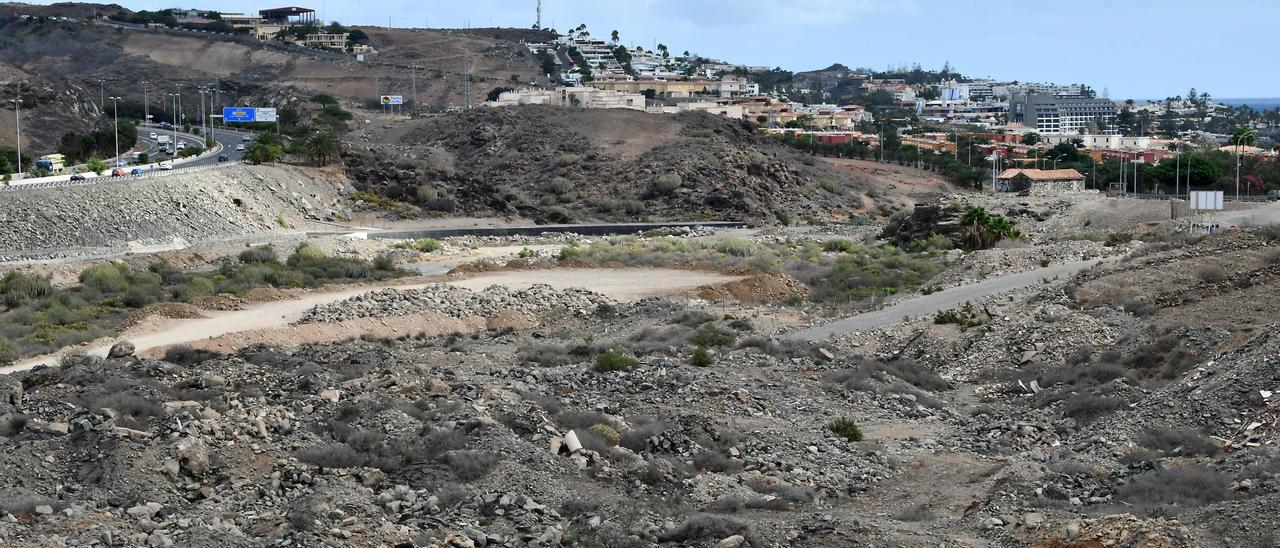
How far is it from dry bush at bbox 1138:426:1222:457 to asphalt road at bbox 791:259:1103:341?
44.5 ft

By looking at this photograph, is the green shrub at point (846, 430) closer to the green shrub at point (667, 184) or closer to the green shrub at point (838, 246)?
→ the green shrub at point (838, 246)

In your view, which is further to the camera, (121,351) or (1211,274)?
(1211,274)

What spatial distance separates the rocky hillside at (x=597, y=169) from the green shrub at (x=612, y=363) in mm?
51027

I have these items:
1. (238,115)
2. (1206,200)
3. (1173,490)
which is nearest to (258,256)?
(1206,200)

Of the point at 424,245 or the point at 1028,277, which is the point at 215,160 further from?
the point at 1028,277

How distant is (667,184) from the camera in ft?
282

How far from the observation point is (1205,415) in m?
22.8

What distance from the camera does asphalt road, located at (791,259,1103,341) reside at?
3686cm

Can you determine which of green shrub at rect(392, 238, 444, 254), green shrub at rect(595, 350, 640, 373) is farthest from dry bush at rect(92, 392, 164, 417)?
green shrub at rect(392, 238, 444, 254)

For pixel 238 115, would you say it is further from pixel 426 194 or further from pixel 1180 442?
pixel 1180 442

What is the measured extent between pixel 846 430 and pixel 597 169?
66.9 m

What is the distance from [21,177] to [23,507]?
2121 inches

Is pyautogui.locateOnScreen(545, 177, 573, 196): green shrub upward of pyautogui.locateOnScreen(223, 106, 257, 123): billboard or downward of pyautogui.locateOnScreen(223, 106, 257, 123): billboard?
downward

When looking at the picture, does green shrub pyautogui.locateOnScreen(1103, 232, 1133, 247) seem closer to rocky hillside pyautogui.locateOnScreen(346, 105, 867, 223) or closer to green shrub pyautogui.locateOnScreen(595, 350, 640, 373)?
green shrub pyautogui.locateOnScreen(595, 350, 640, 373)
